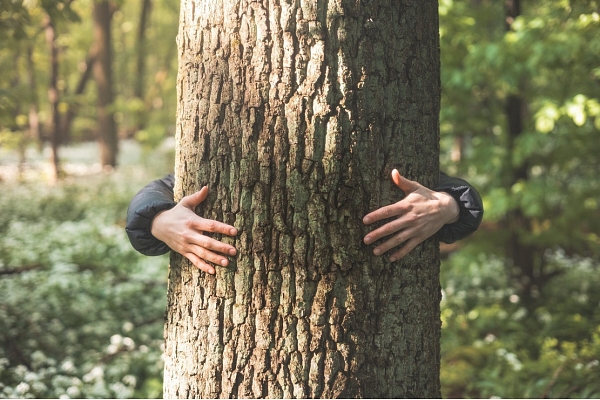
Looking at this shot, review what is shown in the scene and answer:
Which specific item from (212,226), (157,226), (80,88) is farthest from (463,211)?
(80,88)

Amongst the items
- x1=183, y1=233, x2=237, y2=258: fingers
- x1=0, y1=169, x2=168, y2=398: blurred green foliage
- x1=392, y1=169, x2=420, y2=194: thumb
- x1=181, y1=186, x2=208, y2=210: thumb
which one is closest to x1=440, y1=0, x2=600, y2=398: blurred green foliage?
x1=392, y1=169, x2=420, y2=194: thumb

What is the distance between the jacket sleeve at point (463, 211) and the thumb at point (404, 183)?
188mm

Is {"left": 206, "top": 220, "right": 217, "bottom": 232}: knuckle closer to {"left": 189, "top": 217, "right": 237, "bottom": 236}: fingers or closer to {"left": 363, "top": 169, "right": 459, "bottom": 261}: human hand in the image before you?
{"left": 189, "top": 217, "right": 237, "bottom": 236}: fingers

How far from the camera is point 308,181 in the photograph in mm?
1890

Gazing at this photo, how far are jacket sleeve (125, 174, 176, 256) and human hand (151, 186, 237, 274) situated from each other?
0.17 feet

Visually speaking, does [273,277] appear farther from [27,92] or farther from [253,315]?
[27,92]

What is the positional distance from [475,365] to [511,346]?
519 millimetres

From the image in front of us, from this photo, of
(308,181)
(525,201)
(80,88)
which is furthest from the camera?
(80,88)

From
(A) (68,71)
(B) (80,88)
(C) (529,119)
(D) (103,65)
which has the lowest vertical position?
(C) (529,119)

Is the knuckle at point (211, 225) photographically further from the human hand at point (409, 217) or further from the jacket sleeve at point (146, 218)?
the human hand at point (409, 217)

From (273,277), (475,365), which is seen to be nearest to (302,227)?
(273,277)

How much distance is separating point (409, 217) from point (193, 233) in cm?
82

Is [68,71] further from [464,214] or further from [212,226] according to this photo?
[464,214]

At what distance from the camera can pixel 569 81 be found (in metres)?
5.40
